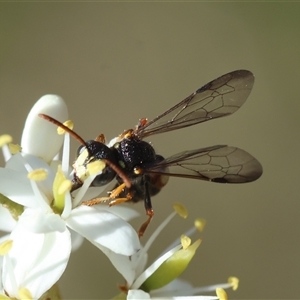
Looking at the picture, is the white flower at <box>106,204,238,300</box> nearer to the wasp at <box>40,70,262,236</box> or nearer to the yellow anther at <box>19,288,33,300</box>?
the wasp at <box>40,70,262,236</box>

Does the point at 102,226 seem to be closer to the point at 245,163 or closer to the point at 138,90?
the point at 245,163

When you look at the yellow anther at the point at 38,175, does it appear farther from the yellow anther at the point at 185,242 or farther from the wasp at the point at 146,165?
the yellow anther at the point at 185,242

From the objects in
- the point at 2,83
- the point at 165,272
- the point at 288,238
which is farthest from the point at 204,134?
the point at 165,272

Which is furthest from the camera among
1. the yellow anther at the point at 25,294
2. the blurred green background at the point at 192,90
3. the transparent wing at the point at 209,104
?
the blurred green background at the point at 192,90

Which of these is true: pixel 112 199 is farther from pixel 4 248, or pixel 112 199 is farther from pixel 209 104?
pixel 209 104

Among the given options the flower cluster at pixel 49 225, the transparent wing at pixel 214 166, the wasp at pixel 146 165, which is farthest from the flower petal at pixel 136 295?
the transparent wing at pixel 214 166

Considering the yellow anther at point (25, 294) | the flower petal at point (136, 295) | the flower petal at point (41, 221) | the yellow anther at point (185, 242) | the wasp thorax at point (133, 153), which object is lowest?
the flower petal at point (136, 295)

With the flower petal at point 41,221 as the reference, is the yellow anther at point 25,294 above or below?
below
